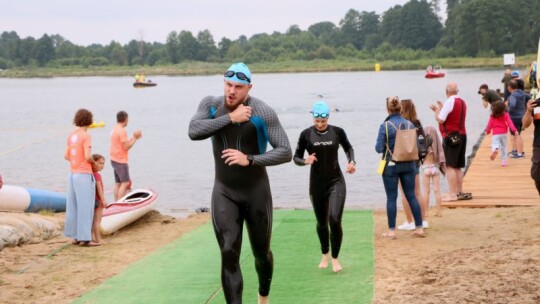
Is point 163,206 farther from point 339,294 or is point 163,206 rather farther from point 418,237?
point 339,294

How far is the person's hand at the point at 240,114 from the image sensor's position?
7086mm

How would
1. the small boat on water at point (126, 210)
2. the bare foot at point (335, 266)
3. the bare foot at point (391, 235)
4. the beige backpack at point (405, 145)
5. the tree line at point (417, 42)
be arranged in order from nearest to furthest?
1. the bare foot at point (335, 266)
2. the beige backpack at point (405, 145)
3. the bare foot at point (391, 235)
4. the small boat on water at point (126, 210)
5. the tree line at point (417, 42)

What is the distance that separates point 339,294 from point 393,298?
2.06 feet

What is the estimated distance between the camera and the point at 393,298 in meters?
8.54

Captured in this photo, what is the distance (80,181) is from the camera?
40.6 feet

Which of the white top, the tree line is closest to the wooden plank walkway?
the white top

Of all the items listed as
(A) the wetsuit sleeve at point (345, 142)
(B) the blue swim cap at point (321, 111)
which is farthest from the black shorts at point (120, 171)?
(B) the blue swim cap at point (321, 111)

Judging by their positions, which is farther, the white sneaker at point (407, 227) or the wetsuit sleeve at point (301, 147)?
the white sneaker at point (407, 227)

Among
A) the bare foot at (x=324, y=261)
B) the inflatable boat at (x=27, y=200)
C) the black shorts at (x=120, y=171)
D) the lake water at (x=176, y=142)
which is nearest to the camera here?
the bare foot at (x=324, y=261)

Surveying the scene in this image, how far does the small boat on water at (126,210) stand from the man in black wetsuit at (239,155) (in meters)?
7.08

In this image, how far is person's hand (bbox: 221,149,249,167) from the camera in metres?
7.06

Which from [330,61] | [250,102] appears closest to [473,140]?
[250,102]

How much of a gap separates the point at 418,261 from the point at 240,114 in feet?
14.4

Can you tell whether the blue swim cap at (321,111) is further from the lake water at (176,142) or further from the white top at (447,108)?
the lake water at (176,142)
